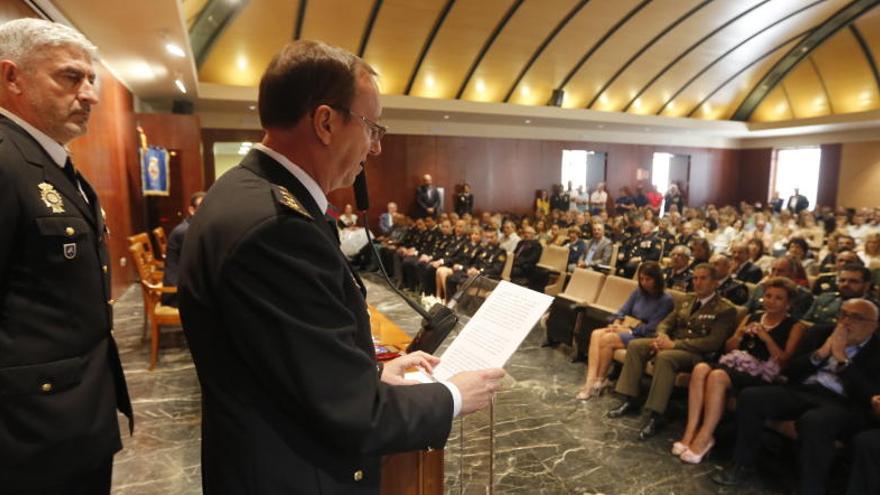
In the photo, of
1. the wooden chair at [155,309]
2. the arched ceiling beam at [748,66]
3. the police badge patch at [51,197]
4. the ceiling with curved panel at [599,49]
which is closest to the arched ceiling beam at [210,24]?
the ceiling with curved panel at [599,49]

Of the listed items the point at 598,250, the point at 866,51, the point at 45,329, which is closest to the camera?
the point at 45,329

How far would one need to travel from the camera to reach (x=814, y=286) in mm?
5137

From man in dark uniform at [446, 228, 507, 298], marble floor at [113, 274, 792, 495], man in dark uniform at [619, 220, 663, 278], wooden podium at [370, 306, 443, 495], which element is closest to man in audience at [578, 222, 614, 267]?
man in dark uniform at [619, 220, 663, 278]

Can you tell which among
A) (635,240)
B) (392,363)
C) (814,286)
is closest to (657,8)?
(635,240)

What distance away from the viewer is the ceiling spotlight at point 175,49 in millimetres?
5469

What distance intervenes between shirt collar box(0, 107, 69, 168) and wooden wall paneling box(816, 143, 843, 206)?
19.5 meters

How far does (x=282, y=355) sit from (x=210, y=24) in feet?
32.5

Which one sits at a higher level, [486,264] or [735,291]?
[735,291]

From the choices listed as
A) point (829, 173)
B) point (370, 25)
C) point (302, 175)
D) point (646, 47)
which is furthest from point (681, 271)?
point (829, 173)

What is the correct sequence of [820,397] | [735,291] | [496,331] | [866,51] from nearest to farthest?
[496,331], [820,397], [735,291], [866,51]

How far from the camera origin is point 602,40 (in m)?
12.0

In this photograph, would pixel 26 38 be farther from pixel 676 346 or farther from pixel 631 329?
pixel 631 329

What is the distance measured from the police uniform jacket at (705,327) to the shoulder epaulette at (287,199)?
11.1 ft

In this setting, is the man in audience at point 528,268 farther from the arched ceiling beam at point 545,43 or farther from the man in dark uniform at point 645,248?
the arched ceiling beam at point 545,43
